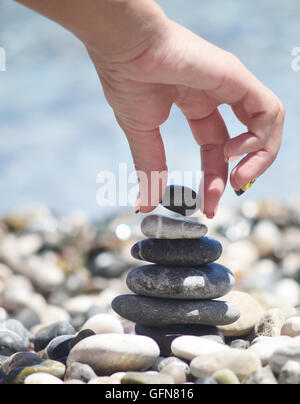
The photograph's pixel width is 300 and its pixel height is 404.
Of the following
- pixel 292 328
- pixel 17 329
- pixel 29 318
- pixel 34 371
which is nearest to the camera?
pixel 34 371

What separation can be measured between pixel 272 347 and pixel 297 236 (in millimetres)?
5100

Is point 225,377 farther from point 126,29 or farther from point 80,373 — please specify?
point 126,29

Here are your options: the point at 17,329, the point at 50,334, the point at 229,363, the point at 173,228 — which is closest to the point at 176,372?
the point at 229,363

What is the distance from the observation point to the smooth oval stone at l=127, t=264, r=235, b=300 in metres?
2.00

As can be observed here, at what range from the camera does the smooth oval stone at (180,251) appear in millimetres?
2059

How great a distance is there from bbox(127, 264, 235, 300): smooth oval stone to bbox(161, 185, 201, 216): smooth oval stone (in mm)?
240

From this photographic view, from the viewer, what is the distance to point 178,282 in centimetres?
200

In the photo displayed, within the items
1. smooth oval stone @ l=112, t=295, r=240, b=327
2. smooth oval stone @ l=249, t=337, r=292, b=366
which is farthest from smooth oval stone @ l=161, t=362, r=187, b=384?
smooth oval stone @ l=112, t=295, r=240, b=327

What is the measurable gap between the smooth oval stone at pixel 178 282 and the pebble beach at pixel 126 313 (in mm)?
16

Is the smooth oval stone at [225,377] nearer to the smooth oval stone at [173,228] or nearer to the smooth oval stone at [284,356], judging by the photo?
the smooth oval stone at [284,356]

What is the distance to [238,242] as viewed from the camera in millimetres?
6266

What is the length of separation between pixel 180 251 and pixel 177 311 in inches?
9.3

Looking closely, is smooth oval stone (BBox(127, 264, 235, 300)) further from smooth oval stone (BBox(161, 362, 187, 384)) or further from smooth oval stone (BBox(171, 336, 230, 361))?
smooth oval stone (BBox(161, 362, 187, 384))

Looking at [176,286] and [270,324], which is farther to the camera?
[270,324]
